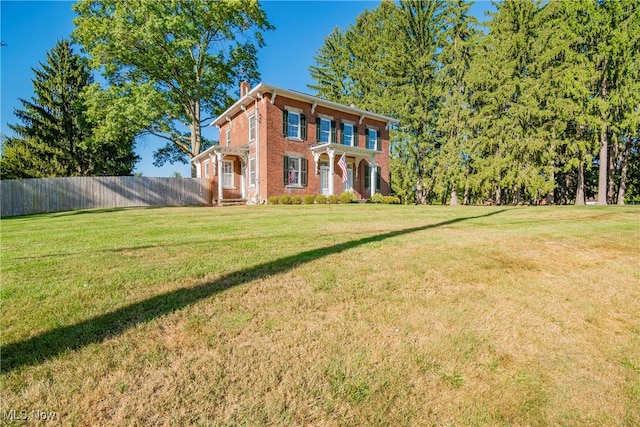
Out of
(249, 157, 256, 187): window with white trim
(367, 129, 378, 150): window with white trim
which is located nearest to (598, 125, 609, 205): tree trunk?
(367, 129, 378, 150): window with white trim

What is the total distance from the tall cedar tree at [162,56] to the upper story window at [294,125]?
796 cm

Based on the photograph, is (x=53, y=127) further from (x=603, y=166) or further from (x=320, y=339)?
(x=603, y=166)

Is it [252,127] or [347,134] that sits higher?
[347,134]

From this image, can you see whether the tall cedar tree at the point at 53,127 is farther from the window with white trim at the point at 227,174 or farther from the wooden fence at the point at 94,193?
the window with white trim at the point at 227,174

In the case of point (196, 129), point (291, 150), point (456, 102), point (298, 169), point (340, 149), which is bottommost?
point (298, 169)

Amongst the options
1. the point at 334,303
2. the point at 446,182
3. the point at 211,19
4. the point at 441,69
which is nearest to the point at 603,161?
the point at 446,182

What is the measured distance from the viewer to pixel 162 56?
Answer: 20.1m

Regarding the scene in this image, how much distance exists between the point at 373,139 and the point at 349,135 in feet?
7.60

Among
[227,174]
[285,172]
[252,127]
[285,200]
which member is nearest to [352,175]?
[285,172]

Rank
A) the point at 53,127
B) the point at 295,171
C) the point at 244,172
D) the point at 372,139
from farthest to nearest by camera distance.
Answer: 1. the point at 53,127
2. the point at 372,139
3. the point at 244,172
4. the point at 295,171

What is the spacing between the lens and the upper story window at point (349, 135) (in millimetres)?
19531

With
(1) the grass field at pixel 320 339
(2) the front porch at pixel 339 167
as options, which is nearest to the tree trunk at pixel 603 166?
(2) the front porch at pixel 339 167

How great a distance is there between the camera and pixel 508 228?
6.44m

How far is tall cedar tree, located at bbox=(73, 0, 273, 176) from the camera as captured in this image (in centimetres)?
1842
